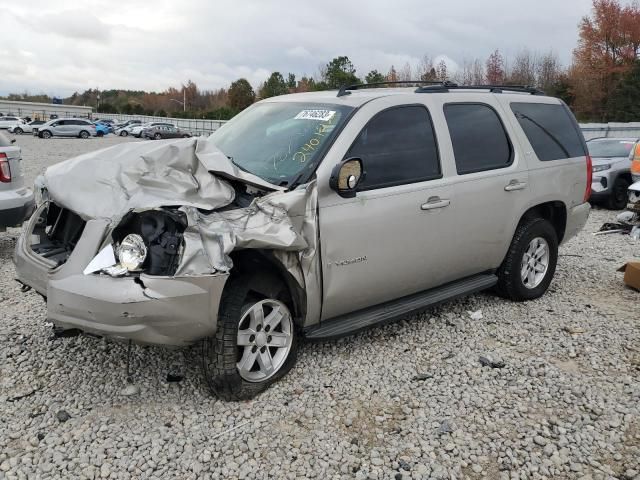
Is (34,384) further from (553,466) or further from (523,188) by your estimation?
(523,188)

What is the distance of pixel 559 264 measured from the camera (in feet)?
22.2

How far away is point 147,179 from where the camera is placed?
3324 mm

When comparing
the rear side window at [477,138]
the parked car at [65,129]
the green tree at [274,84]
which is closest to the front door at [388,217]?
the rear side window at [477,138]

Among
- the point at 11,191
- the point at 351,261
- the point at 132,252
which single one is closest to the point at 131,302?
the point at 132,252

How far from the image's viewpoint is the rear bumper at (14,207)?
6.02m

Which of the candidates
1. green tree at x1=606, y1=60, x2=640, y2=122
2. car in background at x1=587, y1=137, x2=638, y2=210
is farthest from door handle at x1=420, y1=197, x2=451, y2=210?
green tree at x1=606, y1=60, x2=640, y2=122

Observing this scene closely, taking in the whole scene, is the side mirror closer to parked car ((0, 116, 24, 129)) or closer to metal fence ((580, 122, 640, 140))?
metal fence ((580, 122, 640, 140))

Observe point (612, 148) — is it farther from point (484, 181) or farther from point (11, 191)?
point (11, 191)

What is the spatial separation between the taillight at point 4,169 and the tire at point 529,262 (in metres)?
5.33

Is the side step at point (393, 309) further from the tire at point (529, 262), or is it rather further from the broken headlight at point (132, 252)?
the broken headlight at point (132, 252)

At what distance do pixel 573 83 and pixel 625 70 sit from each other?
153 inches

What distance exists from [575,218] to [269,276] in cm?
366

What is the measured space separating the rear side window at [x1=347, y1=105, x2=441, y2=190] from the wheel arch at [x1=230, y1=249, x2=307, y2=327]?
2.65ft

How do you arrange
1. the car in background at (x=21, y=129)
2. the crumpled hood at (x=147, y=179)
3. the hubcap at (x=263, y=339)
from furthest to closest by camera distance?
the car in background at (x=21, y=129) < the hubcap at (x=263, y=339) < the crumpled hood at (x=147, y=179)
